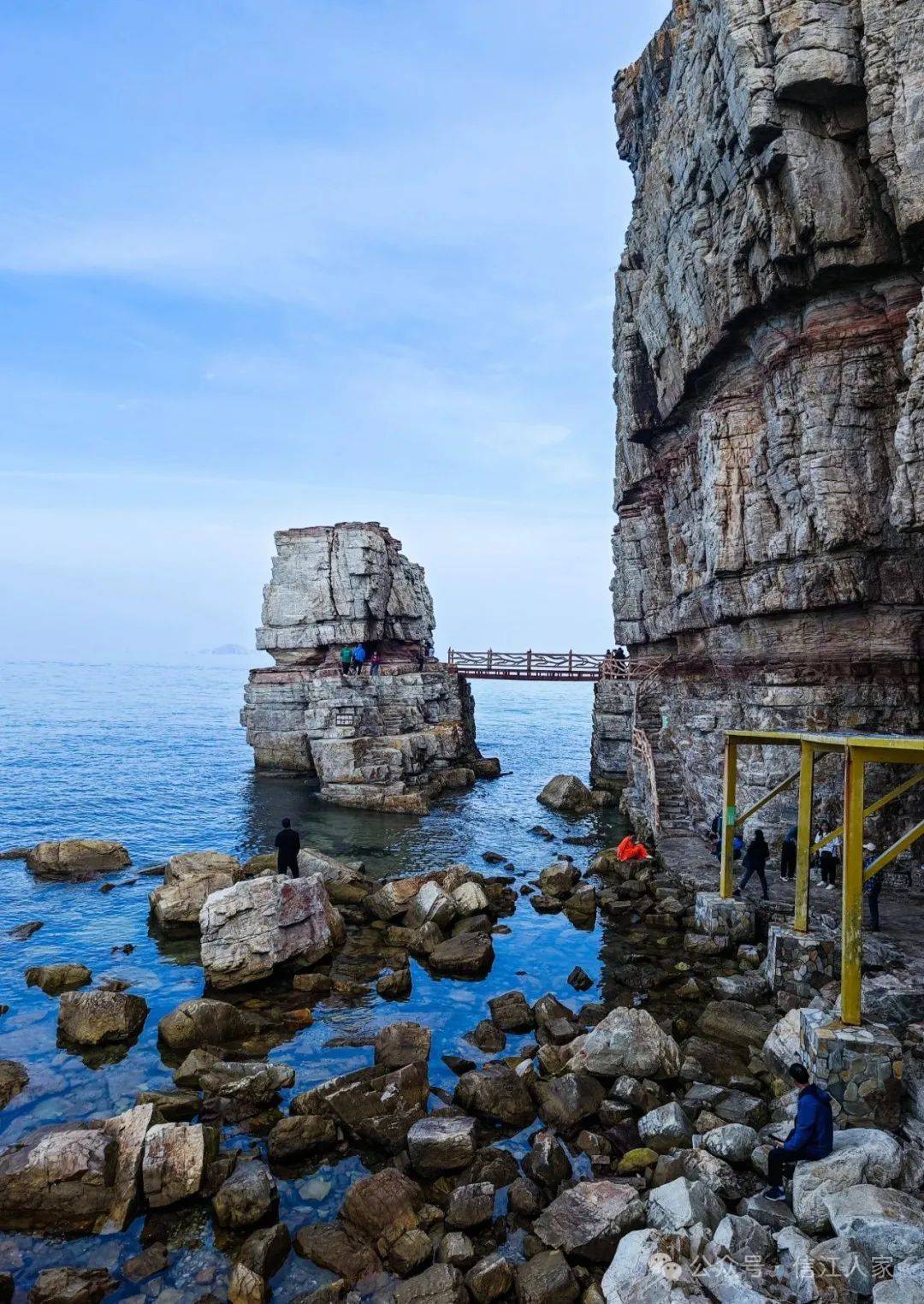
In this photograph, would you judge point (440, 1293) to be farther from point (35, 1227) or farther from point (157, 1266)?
point (35, 1227)

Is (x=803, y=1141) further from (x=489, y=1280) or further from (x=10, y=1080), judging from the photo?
(x=10, y=1080)

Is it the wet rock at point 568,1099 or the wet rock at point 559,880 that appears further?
the wet rock at point 559,880

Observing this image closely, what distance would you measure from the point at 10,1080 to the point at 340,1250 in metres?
7.91

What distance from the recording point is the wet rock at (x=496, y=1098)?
13047 mm

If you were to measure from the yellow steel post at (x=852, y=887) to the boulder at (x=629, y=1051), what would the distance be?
11.0 feet

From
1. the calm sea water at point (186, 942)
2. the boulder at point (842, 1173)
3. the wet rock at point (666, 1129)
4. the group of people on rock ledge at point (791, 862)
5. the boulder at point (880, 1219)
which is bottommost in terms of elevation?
the calm sea water at point (186, 942)

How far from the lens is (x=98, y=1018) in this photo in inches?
629

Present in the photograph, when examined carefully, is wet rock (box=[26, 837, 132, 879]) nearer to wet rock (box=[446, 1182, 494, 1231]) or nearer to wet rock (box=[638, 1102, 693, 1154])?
wet rock (box=[446, 1182, 494, 1231])

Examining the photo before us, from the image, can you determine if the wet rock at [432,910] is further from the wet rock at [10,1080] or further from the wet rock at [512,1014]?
the wet rock at [10,1080]

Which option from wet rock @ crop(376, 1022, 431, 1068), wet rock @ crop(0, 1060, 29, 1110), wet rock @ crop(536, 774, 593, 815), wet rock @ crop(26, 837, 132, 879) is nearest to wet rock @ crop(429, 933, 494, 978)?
wet rock @ crop(376, 1022, 431, 1068)

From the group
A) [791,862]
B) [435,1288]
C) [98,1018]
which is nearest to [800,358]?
[791,862]

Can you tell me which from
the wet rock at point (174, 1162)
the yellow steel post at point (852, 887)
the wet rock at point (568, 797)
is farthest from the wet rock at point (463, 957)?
the wet rock at point (568, 797)

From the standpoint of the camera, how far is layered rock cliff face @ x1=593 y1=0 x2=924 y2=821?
75.3 feet

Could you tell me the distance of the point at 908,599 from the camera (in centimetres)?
2431
